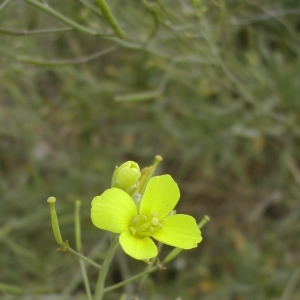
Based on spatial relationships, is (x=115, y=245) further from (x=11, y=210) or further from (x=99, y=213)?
(x=11, y=210)

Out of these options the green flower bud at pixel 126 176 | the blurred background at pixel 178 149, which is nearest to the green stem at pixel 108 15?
the green flower bud at pixel 126 176

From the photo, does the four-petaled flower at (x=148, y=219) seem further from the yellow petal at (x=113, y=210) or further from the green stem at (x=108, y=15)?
the green stem at (x=108, y=15)

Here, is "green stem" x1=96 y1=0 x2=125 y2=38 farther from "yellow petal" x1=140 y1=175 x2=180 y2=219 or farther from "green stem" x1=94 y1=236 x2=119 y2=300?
"green stem" x1=94 y1=236 x2=119 y2=300

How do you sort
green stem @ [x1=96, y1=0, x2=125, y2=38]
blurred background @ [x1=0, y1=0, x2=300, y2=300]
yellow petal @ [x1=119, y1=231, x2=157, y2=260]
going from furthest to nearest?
blurred background @ [x1=0, y1=0, x2=300, y2=300] < green stem @ [x1=96, y1=0, x2=125, y2=38] < yellow petal @ [x1=119, y1=231, x2=157, y2=260]

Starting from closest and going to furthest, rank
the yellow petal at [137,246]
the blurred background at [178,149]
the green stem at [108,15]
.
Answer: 1. the yellow petal at [137,246]
2. the green stem at [108,15]
3. the blurred background at [178,149]

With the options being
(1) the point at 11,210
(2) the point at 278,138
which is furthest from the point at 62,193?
(2) the point at 278,138

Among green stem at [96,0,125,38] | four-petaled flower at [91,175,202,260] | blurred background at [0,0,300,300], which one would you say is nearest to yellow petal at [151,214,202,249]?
four-petaled flower at [91,175,202,260]
